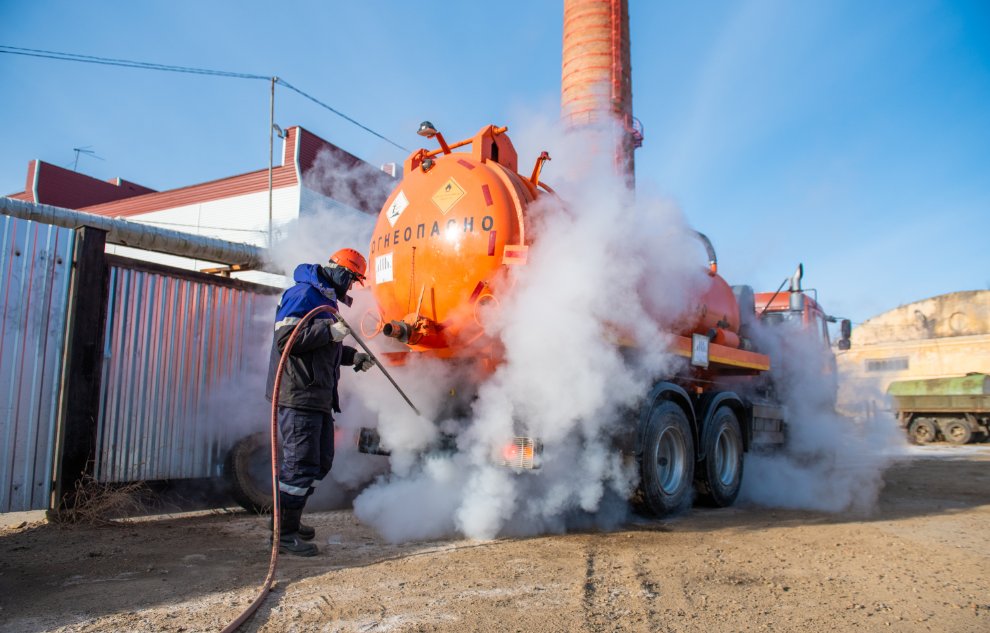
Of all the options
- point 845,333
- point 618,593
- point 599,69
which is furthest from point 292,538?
point 599,69

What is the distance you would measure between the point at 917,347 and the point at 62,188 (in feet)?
120

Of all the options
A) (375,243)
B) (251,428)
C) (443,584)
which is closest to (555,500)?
(443,584)

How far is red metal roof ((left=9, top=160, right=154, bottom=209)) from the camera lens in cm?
2180

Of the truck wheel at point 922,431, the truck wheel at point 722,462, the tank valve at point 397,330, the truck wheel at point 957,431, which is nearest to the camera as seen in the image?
the tank valve at point 397,330

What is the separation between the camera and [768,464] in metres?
8.35

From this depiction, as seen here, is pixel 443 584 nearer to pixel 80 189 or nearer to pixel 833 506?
pixel 833 506

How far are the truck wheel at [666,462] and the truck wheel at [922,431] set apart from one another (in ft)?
64.9

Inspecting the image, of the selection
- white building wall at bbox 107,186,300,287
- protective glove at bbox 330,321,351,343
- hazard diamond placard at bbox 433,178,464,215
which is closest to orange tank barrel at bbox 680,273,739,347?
hazard diamond placard at bbox 433,178,464,215

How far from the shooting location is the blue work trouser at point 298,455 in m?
4.24

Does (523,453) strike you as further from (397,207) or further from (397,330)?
(397,207)

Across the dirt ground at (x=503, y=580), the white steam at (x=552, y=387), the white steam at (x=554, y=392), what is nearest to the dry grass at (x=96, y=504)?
the dirt ground at (x=503, y=580)

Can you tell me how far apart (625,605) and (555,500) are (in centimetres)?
164

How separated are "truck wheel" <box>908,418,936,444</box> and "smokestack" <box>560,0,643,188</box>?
14.7m

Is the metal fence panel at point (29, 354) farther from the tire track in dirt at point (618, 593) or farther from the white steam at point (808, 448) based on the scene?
the white steam at point (808, 448)
